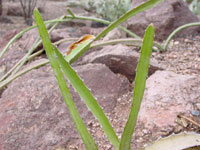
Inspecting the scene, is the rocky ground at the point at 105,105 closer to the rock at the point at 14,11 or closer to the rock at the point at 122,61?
the rock at the point at 122,61

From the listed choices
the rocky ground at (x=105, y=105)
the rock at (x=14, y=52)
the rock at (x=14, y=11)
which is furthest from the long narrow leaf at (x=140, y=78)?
the rock at (x=14, y=11)

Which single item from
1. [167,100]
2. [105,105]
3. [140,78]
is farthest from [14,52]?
[140,78]

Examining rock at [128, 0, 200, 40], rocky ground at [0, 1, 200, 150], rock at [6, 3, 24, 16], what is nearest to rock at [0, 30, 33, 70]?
rocky ground at [0, 1, 200, 150]

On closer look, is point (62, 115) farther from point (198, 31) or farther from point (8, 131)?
point (198, 31)

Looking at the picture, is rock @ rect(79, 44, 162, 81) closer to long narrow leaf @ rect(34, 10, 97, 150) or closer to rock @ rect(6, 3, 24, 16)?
long narrow leaf @ rect(34, 10, 97, 150)

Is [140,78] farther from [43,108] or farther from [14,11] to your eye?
[14,11]

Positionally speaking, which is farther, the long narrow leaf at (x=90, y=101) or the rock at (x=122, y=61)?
the rock at (x=122, y=61)
